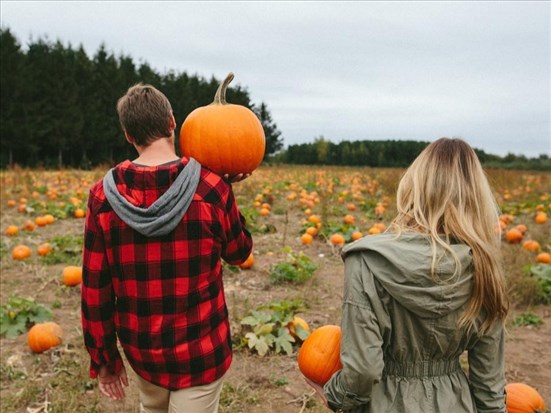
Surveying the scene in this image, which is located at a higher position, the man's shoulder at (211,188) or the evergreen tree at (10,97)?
the evergreen tree at (10,97)

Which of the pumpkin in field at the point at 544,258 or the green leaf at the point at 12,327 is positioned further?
the pumpkin in field at the point at 544,258

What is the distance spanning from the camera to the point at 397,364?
186cm

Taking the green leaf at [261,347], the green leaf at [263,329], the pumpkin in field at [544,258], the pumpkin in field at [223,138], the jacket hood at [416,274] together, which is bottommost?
the green leaf at [261,347]

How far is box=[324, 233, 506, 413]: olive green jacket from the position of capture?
1672 millimetres

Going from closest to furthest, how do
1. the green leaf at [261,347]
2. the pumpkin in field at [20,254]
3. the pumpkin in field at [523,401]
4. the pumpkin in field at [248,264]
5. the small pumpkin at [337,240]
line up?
the pumpkin in field at [523,401], the green leaf at [261,347], the pumpkin in field at [248,264], the pumpkin in field at [20,254], the small pumpkin at [337,240]

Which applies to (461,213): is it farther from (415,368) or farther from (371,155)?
(371,155)

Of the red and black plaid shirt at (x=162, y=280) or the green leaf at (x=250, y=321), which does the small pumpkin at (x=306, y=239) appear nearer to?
the green leaf at (x=250, y=321)

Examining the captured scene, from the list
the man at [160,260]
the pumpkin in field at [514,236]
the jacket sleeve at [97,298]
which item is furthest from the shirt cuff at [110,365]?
the pumpkin in field at [514,236]

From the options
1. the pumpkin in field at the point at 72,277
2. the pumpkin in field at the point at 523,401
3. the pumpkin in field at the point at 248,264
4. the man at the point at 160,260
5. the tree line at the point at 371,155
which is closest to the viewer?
the man at the point at 160,260

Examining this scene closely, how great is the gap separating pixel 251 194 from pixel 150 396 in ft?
33.5

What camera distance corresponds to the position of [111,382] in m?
2.35

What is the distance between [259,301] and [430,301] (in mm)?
3661

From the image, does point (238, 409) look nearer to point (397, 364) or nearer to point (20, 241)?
point (397, 364)

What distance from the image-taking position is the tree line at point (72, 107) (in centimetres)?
3161
